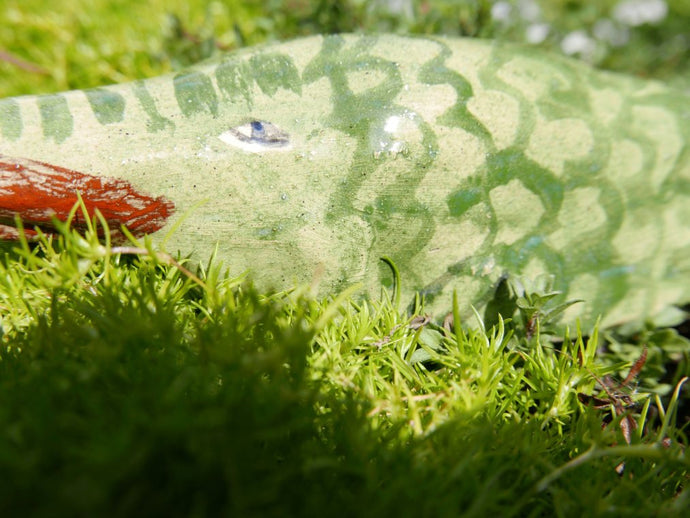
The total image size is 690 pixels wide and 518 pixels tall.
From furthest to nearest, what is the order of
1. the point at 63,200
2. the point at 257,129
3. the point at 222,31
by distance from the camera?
the point at 222,31 < the point at 257,129 < the point at 63,200

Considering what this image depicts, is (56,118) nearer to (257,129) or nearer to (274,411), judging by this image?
(257,129)

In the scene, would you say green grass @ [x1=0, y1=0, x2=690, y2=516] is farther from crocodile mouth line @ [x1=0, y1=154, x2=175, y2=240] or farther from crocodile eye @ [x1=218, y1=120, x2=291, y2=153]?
crocodile eye @ [x1=218, y1=120, x2=291, y2=153]

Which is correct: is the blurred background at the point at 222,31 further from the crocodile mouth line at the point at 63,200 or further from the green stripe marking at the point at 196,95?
the crocodile mouth line at the point at 63,200

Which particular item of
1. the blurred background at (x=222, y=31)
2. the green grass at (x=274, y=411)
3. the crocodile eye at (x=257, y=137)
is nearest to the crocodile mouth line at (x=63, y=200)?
the green grass at (x=274, y=411)

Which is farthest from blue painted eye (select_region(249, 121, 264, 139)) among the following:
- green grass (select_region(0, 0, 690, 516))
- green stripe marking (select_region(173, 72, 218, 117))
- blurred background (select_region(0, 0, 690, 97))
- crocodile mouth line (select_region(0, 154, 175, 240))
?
blurred background (select_region(0, 0, 690, 97))

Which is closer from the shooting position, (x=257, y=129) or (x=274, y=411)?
(x=274, y=411)

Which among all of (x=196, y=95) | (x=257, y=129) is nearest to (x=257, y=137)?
(x=257, y=129)
